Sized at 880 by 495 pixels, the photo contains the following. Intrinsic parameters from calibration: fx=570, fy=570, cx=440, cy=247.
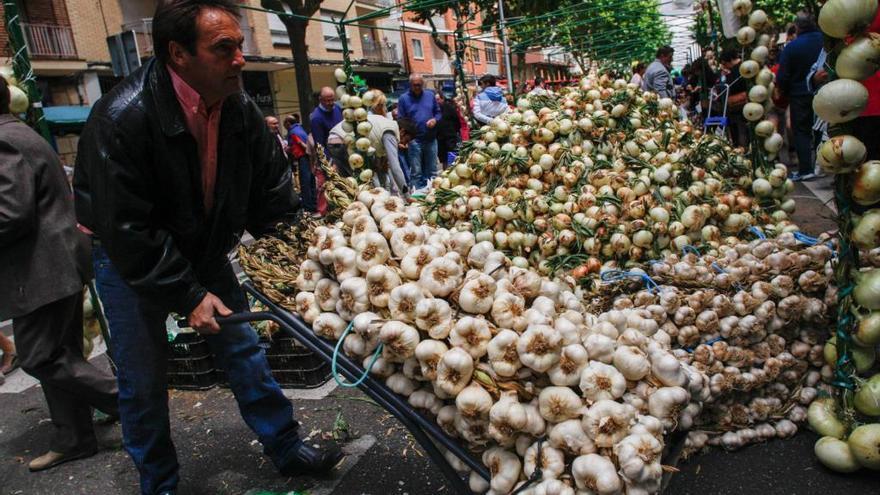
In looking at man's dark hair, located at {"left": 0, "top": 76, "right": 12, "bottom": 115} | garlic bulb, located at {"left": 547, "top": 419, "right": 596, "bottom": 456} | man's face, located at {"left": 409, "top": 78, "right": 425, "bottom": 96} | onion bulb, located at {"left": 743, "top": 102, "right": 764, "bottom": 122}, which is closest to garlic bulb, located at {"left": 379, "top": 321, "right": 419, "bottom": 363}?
garlic bulb, located at {"left": 547, "top": 419, "right": 596, "bottom": 456}

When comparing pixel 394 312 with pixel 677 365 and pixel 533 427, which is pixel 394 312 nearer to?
pixel 533 427

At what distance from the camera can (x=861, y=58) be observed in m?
2.31

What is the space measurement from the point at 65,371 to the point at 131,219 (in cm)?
167

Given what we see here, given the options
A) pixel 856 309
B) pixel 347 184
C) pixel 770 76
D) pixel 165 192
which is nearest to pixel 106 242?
pixel 165 192

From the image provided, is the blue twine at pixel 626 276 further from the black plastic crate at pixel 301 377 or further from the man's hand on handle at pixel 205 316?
the black plastic crate at pixel 301 377

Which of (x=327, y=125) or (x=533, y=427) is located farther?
(x=327, y=125)

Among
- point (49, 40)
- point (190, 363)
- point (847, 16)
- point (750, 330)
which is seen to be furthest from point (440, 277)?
point (49, 40)

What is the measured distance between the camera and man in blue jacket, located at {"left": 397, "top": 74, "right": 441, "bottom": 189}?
9750mm

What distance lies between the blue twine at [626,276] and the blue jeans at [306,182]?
8.07 meters

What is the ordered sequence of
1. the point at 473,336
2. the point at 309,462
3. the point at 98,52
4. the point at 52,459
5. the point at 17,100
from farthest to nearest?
the point at 98,52 → the point at 17,100 → the point at 52,459 → the point at 309,462 → the point at 473,336

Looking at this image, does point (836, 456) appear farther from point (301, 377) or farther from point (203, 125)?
point (301, 377)

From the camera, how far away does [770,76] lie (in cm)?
415

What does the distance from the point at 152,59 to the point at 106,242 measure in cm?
77

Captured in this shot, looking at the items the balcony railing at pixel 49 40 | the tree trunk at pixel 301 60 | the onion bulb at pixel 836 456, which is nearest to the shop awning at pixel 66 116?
the balcony railing at pixel 49 40
